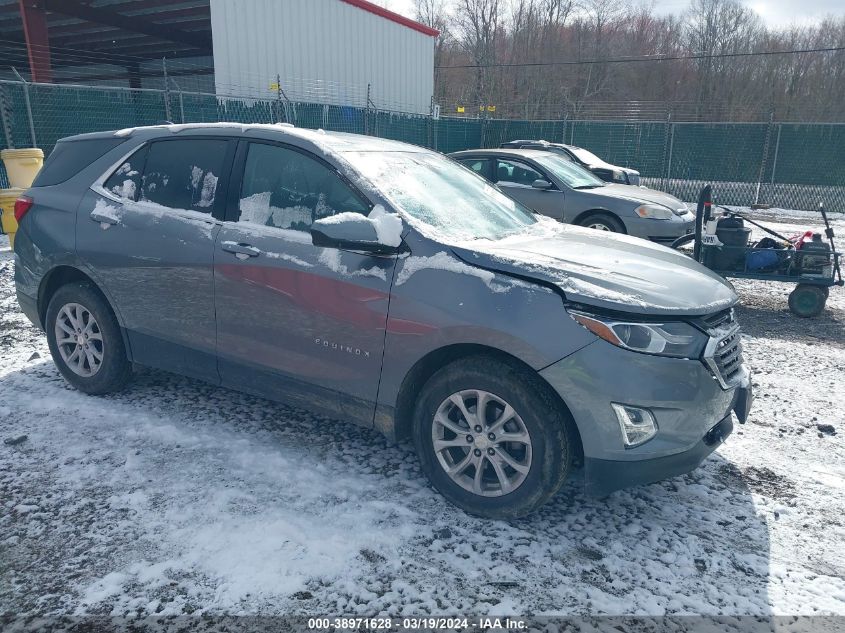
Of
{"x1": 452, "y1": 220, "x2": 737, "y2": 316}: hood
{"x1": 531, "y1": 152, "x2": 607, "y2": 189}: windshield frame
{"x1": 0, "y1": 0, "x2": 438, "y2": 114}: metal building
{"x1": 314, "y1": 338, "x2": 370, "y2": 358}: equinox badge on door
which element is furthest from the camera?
{"x1": 0, "y1": 0, "x2": 438, "y2": 114}: metal building

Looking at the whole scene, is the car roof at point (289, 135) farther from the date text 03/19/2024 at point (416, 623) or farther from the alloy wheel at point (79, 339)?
the date text 03/19/2024 at point (416, 623)

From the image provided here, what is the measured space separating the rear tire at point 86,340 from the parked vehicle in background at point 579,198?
5.63 metres

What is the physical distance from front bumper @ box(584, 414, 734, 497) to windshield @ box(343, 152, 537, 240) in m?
1.30

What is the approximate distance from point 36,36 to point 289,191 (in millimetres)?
18651

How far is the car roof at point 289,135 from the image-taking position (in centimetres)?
342

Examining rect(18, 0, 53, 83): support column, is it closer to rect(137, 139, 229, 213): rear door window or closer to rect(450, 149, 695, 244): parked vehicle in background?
rect(450, 149, 695, 244): parked vehicle in background

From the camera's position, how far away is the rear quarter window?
4.13 m

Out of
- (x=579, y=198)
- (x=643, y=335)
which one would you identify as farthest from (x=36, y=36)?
(x=643, y=335)

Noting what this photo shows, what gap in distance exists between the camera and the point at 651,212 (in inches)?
342

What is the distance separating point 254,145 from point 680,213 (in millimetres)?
7216

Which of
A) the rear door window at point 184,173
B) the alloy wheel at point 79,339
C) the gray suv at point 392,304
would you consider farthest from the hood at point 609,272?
→ the alloy wheel at point 79,339

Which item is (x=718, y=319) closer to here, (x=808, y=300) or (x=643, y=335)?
(x=643, y=335)

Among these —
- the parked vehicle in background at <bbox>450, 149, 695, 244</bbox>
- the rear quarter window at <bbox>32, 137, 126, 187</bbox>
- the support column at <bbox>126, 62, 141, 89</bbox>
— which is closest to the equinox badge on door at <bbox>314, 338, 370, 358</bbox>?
the rear quarter window at <bbox>32, 137, 126, 187</bbox>

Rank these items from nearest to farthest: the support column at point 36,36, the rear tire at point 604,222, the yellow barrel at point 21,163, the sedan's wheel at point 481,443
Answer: the sedan's wheel at point 481,443 < the rear tire at point 604,222 < the yellow barrel at point 21,163 < the support column at point 36,36
